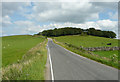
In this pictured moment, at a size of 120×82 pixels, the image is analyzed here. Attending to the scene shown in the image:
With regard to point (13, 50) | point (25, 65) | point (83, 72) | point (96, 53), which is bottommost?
point (96, 53)

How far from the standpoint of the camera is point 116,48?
1133 inches

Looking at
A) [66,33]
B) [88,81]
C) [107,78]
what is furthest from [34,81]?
[66,33]

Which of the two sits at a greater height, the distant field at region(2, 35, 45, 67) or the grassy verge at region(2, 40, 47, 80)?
the grassy verge at region(2, 40, 47, 80)

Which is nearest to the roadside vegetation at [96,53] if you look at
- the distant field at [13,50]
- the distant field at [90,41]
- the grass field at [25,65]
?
the distant field at [90,41]

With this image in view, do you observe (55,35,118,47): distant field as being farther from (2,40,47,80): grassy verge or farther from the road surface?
(2,40,47,80): grassy verge

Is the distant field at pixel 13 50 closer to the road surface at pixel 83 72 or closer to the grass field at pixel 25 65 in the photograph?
the grass field at pixel 25 65

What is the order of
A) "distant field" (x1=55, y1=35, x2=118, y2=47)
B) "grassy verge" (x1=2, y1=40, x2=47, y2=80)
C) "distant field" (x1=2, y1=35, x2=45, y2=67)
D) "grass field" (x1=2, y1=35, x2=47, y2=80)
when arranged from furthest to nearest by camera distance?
"distant field" (x1=55, y1=35, x2=118, y2=47) → "distant field" (x1=2, y1=35, x2=45, y2=67) → "grass field" (x1=2, y1=35, x2=47, y2=80) → "grassy verge" (x1=2, y1=40, x2=47, y2=80)

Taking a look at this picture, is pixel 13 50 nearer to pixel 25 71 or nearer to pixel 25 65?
pixel 25 65

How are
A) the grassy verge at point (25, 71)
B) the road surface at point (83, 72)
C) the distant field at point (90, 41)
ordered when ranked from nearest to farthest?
the road surface at point (83, 72)
the grassy verge at point (25, 71)
the distant field at point (90, 41)

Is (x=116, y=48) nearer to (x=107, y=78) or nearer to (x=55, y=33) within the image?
(x=107, y=78)

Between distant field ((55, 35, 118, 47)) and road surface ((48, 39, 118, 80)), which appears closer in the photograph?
road surface ((48, 39, 118, 80))

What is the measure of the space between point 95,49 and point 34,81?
2512cm

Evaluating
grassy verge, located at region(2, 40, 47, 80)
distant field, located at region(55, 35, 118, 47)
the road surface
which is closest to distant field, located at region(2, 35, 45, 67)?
grassy verge, located at region(2, 40, 47, 80)

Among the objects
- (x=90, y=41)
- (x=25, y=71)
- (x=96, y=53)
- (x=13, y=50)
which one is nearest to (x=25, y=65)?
(x=25, y=71)
